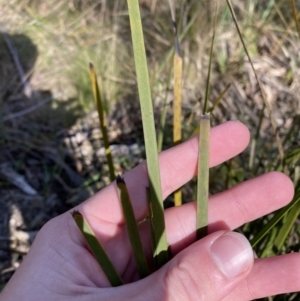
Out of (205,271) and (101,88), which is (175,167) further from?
(101,88)

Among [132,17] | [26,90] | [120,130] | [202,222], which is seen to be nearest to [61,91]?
[26,90]

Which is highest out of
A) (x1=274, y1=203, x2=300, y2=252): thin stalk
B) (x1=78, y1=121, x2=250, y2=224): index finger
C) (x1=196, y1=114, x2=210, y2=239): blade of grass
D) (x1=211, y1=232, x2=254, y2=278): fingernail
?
(x1=196, y1=114, x2=210, y2=239): blade of grass

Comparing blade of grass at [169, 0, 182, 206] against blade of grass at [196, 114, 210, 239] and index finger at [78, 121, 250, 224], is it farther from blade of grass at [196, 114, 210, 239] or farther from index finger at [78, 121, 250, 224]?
blade of grass at [196, 114, 210, 239]

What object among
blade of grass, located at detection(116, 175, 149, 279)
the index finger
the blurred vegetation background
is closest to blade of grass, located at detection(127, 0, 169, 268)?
blade of grass, located at detection(116, 175, 149, 279)

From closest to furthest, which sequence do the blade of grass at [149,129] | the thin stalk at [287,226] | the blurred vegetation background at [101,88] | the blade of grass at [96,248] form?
the blade of grass at [149,129]
the blade of grass at [96,248]
the thin stalk at [287,226]
the blurred vegetation background at [101,88]

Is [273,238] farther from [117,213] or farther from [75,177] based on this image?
[75,177]

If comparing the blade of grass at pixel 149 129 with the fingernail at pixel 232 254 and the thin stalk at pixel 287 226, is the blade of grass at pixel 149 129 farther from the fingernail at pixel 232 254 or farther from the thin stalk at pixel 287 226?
the thin stalk at pixel 287 226

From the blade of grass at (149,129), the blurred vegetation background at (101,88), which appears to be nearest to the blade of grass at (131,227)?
the blade of grass at (149,129)
